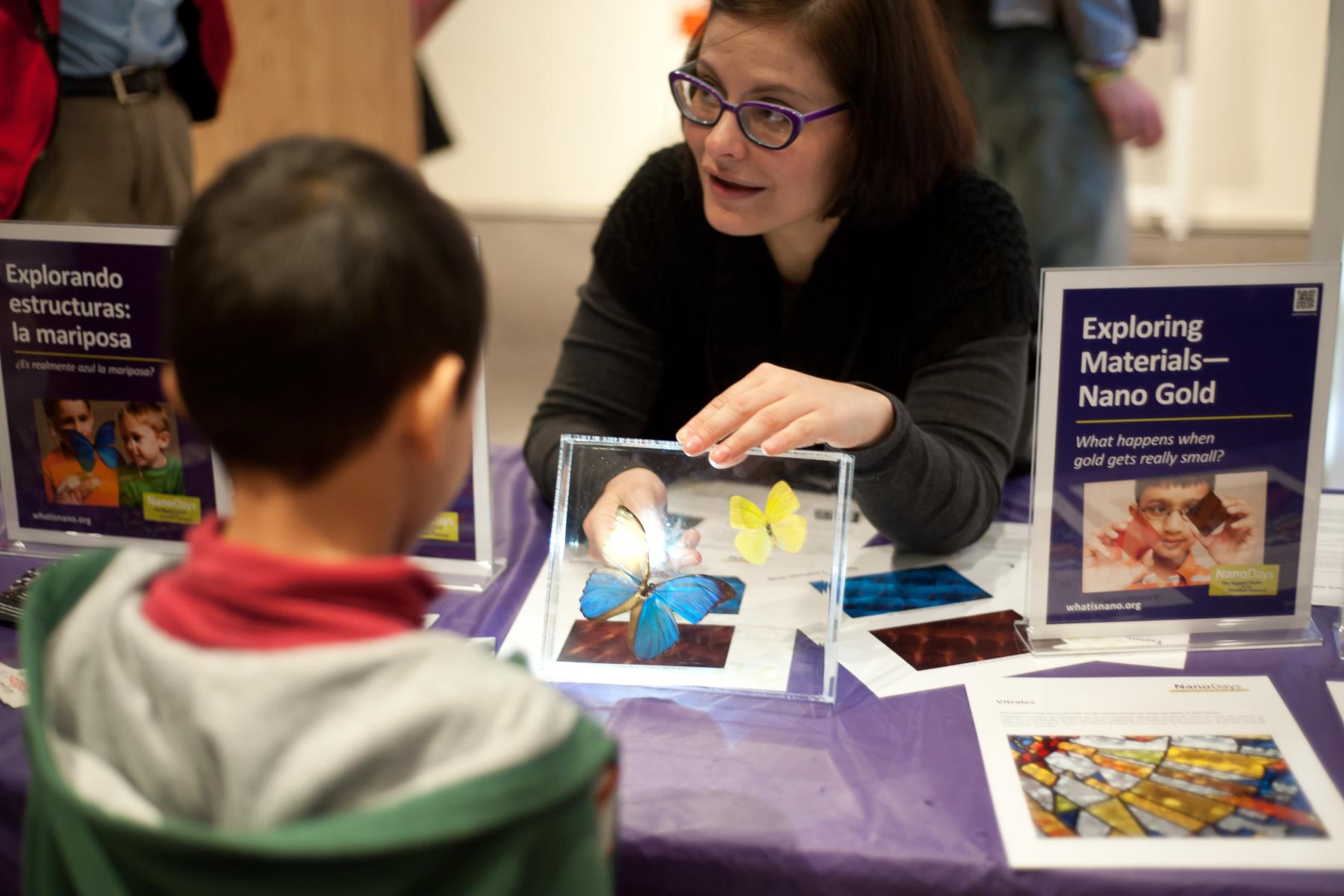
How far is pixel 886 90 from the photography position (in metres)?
1.39

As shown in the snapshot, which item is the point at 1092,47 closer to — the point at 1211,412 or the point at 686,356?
the point at 686,356

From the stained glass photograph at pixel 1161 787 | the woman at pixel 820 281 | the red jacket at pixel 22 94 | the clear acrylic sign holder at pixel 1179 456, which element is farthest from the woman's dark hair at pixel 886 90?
the red jacket at pixel 22 94

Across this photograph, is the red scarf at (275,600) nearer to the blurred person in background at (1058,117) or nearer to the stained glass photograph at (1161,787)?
the stained glass photograph at (1161,787)

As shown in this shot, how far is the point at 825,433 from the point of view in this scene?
1.16 m

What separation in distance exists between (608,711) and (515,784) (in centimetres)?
48

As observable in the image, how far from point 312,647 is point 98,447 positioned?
93 centimetres

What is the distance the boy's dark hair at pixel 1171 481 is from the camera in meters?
1.17

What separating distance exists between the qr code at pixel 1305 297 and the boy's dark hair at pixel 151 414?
1.21 meters

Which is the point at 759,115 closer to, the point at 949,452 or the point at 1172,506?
the point at 949,452

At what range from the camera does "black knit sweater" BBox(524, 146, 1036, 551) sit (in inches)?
55.2

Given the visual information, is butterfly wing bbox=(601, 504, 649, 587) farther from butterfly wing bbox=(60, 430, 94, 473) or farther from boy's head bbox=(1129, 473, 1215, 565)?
butterfly wing bbox=(60, 430, 94, 473)

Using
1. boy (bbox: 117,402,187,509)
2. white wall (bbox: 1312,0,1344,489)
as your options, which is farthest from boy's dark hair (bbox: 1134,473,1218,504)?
boy (bbox: 117,402,187,509)

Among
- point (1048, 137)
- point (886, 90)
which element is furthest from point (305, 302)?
point (1048, 137)

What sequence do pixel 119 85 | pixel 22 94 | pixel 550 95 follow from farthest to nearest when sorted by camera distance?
1. pixel 550 95
2. pixel 119 85
3. pixel 22 94
